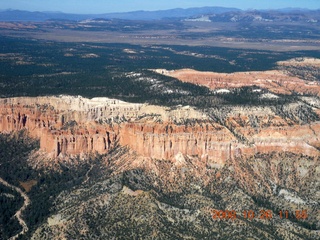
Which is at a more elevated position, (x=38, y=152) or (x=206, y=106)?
(x=206, y=106)

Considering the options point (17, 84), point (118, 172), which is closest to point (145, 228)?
point (118, 172)

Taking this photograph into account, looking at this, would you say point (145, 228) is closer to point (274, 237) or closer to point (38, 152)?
point (274, 237)

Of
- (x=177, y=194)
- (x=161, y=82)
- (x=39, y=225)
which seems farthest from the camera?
(x=161, y=82)

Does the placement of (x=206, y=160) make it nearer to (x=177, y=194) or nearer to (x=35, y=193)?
(x=177, y=194)

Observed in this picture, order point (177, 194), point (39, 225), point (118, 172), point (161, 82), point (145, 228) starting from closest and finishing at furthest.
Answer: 1. point (145, 228)
2. point (39, 225)
3. point (177, 194)
4. point (118, 172)
5. point (161, 82)

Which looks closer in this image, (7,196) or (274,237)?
(274,237)
